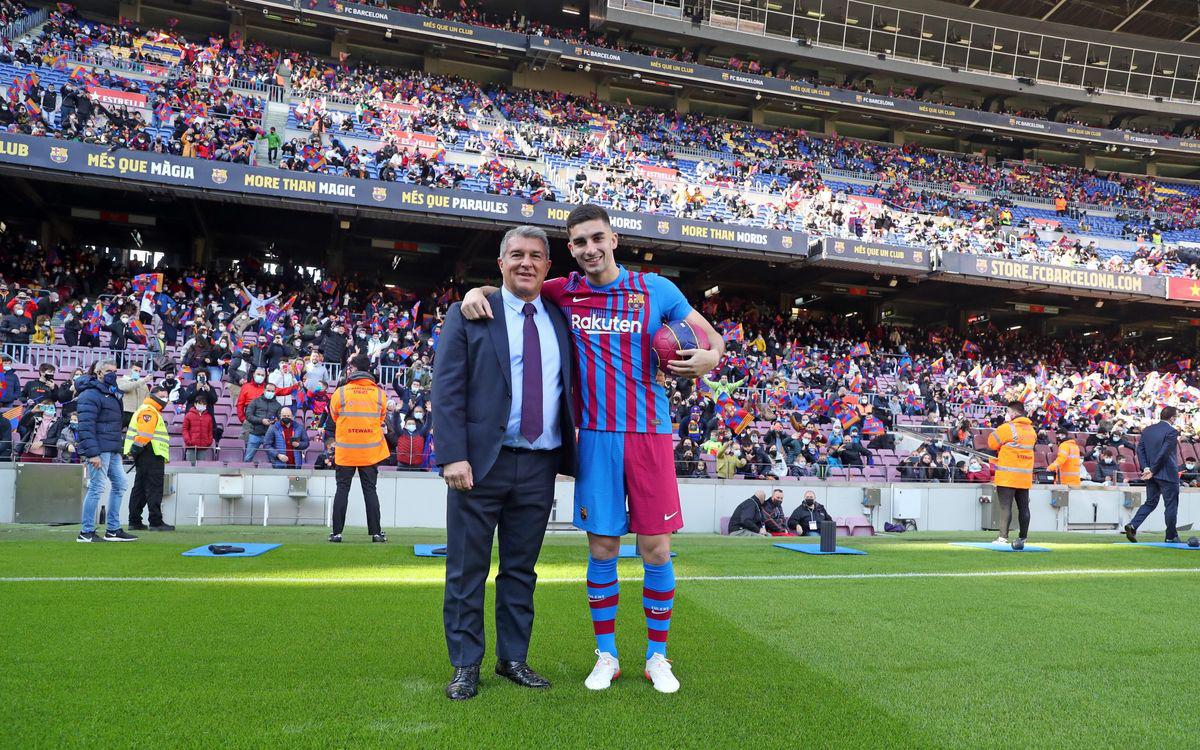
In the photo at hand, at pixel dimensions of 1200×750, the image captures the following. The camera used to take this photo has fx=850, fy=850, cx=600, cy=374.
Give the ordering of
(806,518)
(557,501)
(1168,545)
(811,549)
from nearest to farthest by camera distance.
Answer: (811,549)
(1168,545)
(806,518)
(557,501)

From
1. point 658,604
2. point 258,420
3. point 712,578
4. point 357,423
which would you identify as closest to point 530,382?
point 658,604

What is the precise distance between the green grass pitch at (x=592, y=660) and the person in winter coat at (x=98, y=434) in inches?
67.0

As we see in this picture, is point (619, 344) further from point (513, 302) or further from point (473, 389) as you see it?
point (473, 389)

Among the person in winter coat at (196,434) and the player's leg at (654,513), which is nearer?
the player's leg at (654,513)

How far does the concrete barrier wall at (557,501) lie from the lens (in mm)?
12898

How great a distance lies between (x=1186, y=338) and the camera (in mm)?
36406

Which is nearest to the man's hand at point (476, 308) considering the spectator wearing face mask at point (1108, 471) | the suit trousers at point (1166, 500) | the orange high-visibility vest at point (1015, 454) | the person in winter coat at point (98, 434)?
the person in winter coat at point (98, 434)

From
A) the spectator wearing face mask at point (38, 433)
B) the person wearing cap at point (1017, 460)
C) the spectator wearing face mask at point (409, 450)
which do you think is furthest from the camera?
the spectator wearing face mask at point (409, 450)

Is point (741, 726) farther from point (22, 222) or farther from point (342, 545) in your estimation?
point (22, 222)

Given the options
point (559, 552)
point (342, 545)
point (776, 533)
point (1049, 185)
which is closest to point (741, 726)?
point (559, 552)

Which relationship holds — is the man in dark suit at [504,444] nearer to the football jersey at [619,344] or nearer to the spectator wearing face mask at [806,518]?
the football jersey at [619,344]

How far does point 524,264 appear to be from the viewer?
3717 mm

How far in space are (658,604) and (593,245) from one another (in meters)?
1.60

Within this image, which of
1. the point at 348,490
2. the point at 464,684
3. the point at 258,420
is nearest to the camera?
the point at 464,684
